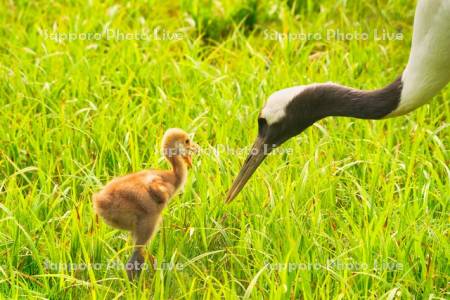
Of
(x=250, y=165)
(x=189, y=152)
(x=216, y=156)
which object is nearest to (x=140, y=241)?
(x=189, y=152)

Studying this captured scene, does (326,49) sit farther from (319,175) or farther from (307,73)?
(319,175)

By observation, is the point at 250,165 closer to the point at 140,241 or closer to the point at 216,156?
the point at 216,156

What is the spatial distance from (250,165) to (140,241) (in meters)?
0.86

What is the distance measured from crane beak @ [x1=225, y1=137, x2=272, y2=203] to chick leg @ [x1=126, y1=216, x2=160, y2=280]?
597mm

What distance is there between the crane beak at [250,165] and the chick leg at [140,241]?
0.60 metres

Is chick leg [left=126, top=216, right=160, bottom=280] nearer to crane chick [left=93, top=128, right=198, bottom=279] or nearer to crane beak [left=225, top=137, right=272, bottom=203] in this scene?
crane chick [left=93, top=128, right=198, bottom=279]

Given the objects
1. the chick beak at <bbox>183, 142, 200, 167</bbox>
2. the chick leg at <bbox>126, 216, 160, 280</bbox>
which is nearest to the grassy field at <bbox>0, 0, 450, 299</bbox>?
the chick leg at <bbox>126, 216, 160, 280</bbox>

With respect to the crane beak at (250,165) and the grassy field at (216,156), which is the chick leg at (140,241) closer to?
the grassy field at (216,156)

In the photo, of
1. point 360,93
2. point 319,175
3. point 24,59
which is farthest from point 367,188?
point 24,59

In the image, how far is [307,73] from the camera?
640 centimetres

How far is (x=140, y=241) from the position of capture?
415 centimetres

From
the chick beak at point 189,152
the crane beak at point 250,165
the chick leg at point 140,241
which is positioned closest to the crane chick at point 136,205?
the chick leg at point 140,241

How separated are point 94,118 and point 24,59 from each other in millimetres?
1043

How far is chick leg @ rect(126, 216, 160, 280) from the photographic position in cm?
414
